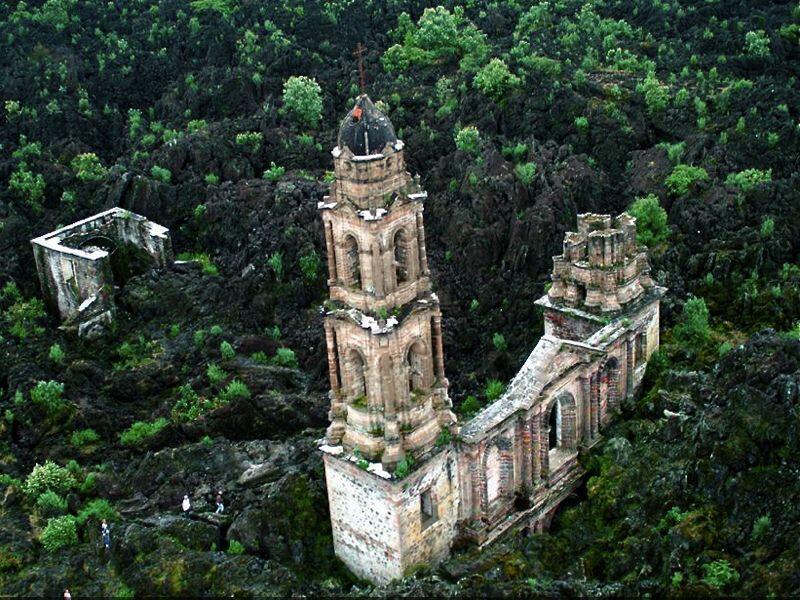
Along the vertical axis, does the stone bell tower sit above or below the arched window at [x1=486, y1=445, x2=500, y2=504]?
above

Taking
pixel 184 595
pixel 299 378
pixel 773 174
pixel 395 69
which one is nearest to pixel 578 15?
pixel 395 69

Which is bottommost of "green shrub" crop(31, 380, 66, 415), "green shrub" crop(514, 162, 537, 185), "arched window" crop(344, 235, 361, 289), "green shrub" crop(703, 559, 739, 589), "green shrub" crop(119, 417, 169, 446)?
"green shrub" crop(119, 417, 169, 446)

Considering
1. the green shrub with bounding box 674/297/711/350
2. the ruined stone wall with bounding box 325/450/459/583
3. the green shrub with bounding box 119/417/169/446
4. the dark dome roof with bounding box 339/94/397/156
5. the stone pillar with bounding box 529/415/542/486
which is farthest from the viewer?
the green shrub with bounding box 119/417/169/446

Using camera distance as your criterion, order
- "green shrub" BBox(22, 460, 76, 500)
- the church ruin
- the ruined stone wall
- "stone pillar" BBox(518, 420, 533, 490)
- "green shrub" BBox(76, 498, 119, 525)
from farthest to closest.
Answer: "green shrub" BBox(22, 460, 76, 500), "green shrub" BBox(76, 498, 119, 525), "stone pillar" BBox(518, 420, 533, 490), the ruined stone wall, the church ruin

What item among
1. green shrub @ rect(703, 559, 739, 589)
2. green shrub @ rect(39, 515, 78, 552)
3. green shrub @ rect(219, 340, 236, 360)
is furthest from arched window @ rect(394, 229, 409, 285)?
green shrub @ rect(219, 340, 236, 360)

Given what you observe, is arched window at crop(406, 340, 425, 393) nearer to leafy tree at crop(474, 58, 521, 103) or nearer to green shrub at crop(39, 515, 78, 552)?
green shrub at crop(39, 515, 78, 552)

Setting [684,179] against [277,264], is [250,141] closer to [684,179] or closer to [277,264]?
[277,264]

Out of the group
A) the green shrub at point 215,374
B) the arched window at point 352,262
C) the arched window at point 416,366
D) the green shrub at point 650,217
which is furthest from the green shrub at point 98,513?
the green shrub at point 650,217
